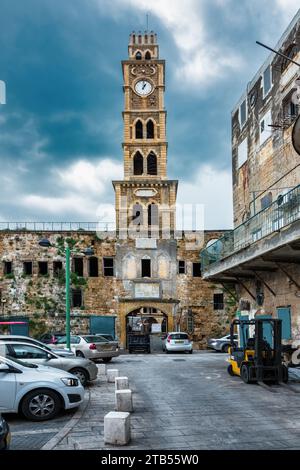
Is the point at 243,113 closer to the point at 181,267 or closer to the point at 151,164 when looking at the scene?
the point at 181,267

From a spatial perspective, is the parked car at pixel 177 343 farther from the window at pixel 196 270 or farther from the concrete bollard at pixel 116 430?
the concrete bollard at pixel 116 430

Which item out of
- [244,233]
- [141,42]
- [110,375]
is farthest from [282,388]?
[141,42]

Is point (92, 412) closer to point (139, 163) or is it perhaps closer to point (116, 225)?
point (116, 225)

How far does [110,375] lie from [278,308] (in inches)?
310

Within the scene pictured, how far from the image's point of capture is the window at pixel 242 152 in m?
26.3

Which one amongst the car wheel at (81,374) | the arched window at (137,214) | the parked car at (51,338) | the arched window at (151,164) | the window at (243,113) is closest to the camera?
the car wheel at (81,374)

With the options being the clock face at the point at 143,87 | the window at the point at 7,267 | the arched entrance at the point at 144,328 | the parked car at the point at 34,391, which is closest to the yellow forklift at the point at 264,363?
the parked car at the point at 34,391

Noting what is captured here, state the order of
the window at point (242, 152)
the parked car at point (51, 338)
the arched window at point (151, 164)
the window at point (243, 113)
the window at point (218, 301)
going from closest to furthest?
1. the window at point (242, 152)
2. the window at point (243, 113)
3. the parked car at point (51, 338)
4. the window at point (218, 301)
5. the arched window at point (151, 164)

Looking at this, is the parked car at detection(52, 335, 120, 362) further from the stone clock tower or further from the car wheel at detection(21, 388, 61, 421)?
the stone clock tower

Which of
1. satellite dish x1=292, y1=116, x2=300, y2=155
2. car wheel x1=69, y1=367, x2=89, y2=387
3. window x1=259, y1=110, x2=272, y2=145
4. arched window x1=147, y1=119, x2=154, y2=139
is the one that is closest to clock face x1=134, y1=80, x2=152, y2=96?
arched window x1=147, y1=119, x2=154, y2=139

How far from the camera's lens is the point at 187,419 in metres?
10.7

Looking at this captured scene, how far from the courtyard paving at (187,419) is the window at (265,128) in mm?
11365
